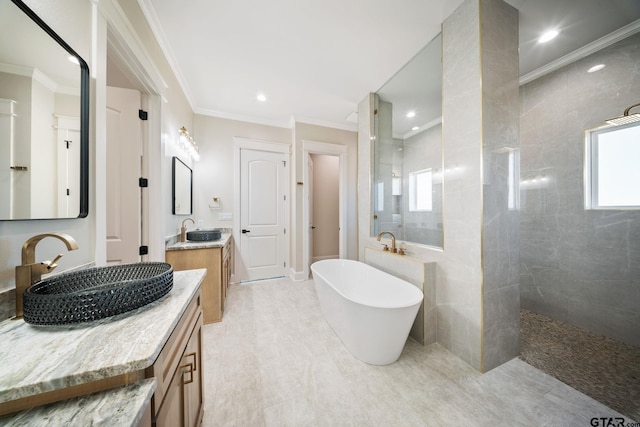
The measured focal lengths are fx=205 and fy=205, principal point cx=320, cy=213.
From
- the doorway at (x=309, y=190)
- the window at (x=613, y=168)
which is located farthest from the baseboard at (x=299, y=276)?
the window at (x=613, y=168)

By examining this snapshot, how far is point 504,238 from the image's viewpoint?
1588 millimetres

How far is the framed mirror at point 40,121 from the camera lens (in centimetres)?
68

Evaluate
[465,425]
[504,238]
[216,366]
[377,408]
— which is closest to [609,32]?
[504,238]

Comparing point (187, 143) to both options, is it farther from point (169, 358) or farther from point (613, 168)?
point (613, 168)

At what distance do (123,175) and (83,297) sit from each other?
1531 mm

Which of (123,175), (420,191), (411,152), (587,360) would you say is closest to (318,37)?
(411,152)

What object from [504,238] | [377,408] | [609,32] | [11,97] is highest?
[609,32]

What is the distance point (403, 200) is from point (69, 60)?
2665 millimetres

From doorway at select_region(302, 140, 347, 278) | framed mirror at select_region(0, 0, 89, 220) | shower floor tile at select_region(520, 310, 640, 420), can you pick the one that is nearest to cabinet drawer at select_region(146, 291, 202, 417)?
framed mirror at select_region(0, 0, 89, 220)

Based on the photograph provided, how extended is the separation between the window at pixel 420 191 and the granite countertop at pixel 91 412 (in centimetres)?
226

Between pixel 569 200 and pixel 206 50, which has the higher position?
pixel 206 50

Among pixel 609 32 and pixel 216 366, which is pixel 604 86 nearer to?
pixel 609 32

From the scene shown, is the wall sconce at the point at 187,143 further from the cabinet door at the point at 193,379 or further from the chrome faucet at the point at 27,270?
the cabinet door at the point at 193,379

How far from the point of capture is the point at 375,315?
1.48m
